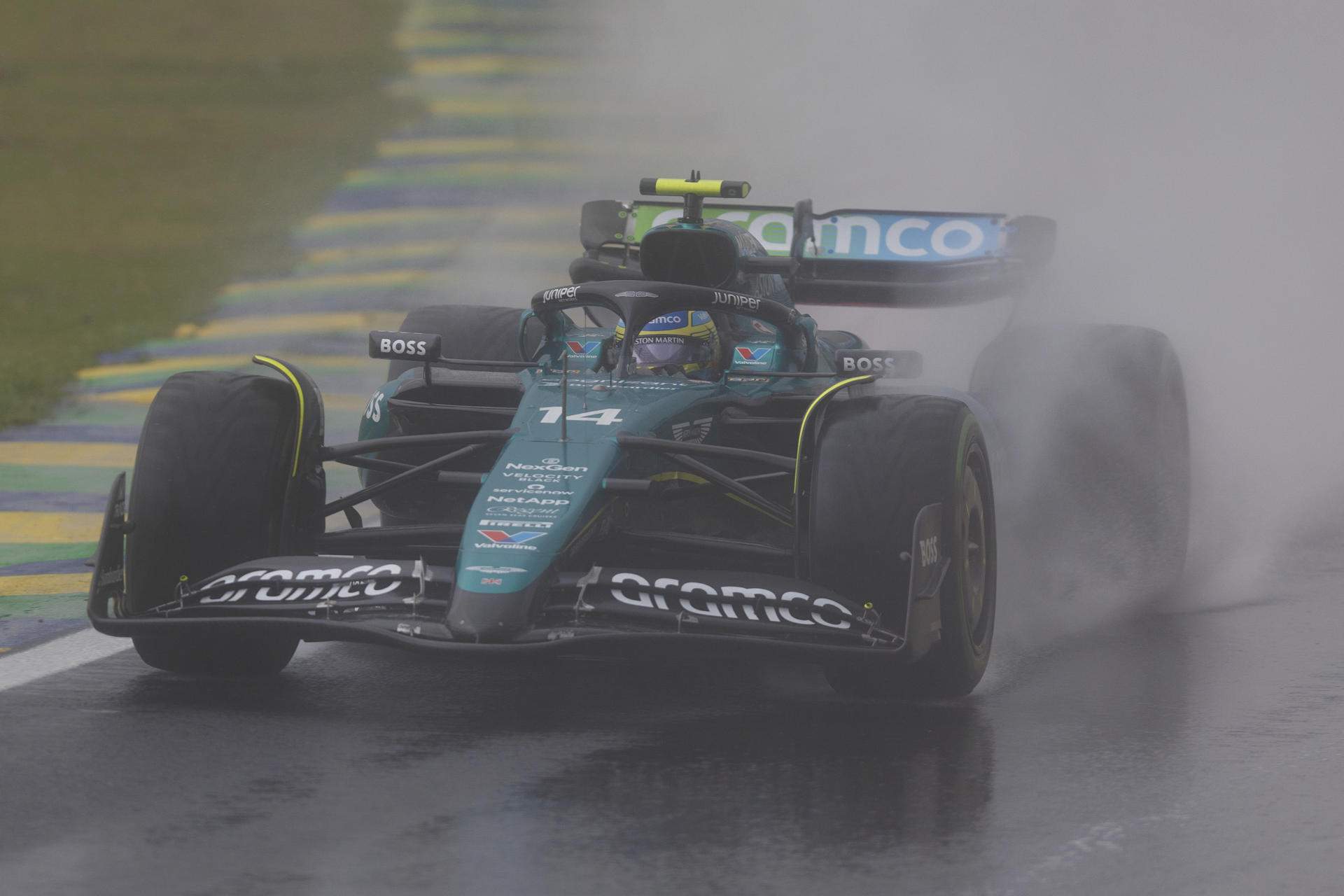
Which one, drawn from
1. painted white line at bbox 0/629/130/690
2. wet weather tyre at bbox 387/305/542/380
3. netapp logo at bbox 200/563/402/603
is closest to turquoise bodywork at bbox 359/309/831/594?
netapp logo at bbox 200/563/402/603

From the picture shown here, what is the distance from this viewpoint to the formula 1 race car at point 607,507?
5973 mm

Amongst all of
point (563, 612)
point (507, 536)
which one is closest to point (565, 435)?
point (507, 536)

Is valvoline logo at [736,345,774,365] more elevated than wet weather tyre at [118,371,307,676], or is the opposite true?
valvoline logo at [736,345,774,365]

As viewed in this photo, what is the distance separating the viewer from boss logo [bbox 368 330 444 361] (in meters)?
7.48

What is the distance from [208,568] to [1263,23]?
1183 centimetres

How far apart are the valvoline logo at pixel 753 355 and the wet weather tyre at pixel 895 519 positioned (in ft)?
5.08

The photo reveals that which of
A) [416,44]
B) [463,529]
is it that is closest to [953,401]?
[463,529]

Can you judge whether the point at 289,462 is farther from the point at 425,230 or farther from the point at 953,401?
the point at 425,230

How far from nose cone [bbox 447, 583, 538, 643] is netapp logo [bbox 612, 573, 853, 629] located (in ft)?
0.91

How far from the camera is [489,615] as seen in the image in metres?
5.81

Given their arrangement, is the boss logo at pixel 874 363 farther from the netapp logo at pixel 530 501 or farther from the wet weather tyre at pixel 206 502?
the wet weather tyre at pixel 206 502

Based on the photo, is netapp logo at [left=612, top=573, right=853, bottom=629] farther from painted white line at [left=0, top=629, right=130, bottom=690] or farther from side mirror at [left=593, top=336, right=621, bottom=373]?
side mirror at [left=593, top=336, right=621, bottom=373]

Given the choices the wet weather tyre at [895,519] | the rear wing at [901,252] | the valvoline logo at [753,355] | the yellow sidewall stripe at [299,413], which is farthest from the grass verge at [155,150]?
the wet weather tyre at [895,519]

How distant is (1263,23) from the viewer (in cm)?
1612
